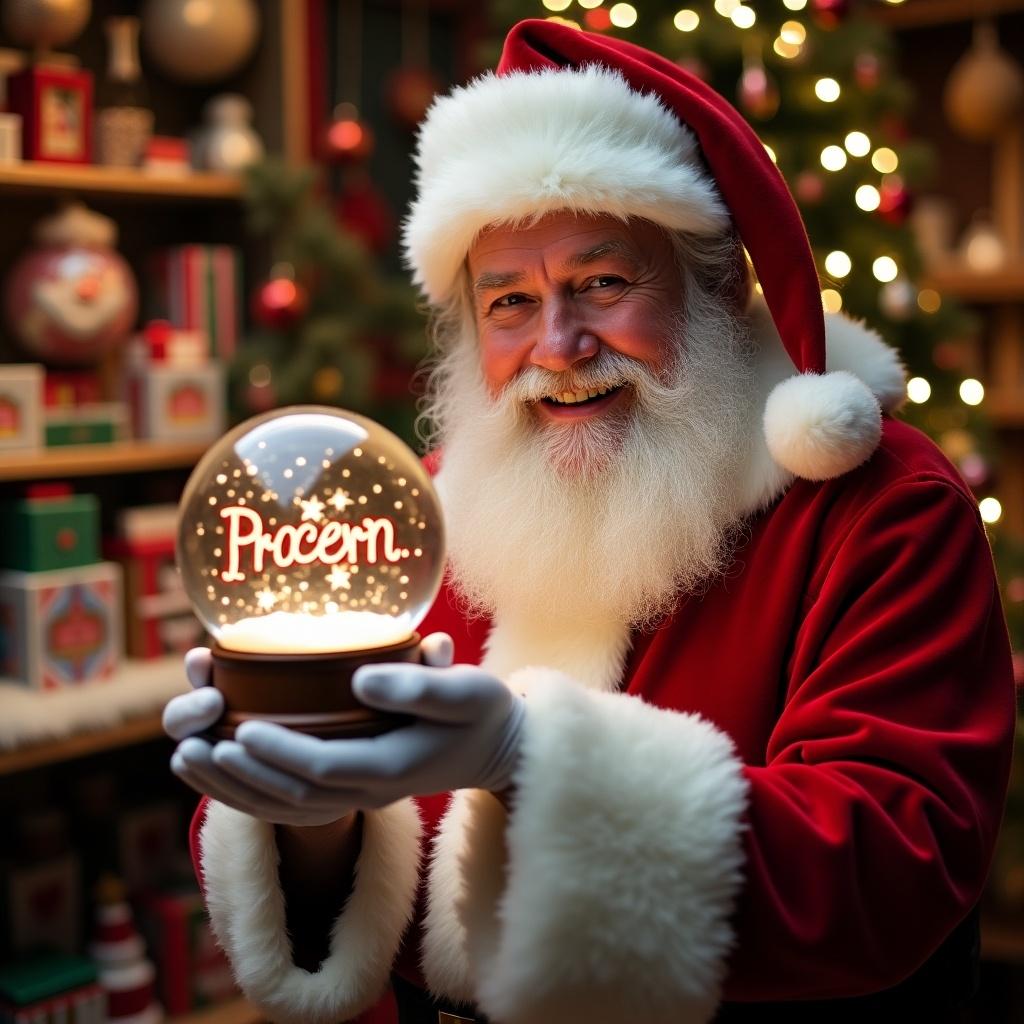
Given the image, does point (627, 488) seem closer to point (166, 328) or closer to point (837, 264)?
point (837, 264)

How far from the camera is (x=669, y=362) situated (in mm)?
1539

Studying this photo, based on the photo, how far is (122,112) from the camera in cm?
288

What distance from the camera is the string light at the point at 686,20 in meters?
2.94

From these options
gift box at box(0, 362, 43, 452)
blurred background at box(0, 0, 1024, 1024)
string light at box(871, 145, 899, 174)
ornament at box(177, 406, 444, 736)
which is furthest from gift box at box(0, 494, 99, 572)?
string light at box(871, 145, 899, 174)

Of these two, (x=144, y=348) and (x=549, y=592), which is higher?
(x=144, y=348)

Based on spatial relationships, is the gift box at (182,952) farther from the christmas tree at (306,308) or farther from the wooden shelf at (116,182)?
the wooden shelf at (116,182)

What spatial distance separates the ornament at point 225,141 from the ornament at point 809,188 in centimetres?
127

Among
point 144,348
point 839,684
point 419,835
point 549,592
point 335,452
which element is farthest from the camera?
point 144,348

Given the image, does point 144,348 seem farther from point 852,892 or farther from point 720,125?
point 852,892

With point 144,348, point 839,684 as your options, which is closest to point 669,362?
point 839,684

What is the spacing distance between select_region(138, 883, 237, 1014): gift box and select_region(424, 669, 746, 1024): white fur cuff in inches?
78.7

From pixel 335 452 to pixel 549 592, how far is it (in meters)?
0.49

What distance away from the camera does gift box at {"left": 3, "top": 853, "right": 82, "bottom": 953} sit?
2742 millimetres

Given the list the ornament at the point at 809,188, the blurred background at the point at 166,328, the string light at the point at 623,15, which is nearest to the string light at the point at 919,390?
the blurred background at the point at 166,328
